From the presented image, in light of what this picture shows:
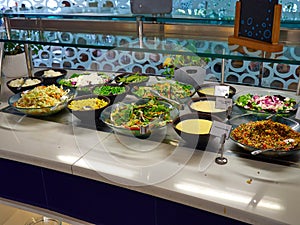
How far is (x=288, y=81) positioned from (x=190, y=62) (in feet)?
5.87

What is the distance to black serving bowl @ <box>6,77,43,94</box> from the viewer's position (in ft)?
6.22

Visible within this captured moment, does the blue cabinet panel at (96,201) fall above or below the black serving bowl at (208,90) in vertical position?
below

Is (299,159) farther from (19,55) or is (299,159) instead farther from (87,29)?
(19,55)

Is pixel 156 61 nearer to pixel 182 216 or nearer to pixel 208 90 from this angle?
pixel 208 90

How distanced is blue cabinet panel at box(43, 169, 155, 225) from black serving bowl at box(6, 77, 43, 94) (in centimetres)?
70

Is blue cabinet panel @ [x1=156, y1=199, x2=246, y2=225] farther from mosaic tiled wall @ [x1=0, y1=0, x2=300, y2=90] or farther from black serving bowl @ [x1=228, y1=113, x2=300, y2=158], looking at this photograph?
mosaic tiled wall @ [x1=0, y1=0, x2=300, y2=90]

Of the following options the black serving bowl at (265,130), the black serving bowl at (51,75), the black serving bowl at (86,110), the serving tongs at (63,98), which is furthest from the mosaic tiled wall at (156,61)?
the black serving bowl at (265,130)

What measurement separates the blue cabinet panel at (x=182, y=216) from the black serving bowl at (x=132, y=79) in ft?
2.74

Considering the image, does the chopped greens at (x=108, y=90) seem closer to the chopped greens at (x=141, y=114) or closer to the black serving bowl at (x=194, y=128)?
the chopped greens at (x=141, y=114)

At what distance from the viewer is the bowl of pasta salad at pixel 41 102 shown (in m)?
1.63

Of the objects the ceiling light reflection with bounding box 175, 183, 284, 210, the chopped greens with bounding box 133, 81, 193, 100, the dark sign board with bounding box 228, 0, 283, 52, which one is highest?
the dark sign board with bounding box 228, 0, 283, 52

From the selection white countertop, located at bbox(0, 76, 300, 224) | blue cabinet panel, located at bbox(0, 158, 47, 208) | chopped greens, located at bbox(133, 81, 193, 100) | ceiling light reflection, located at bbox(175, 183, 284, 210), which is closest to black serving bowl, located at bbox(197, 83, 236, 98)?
chopped greens, located at bbox(133, 81, 193, 100)

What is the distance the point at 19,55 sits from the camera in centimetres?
227

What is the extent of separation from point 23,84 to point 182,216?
1.28 m
